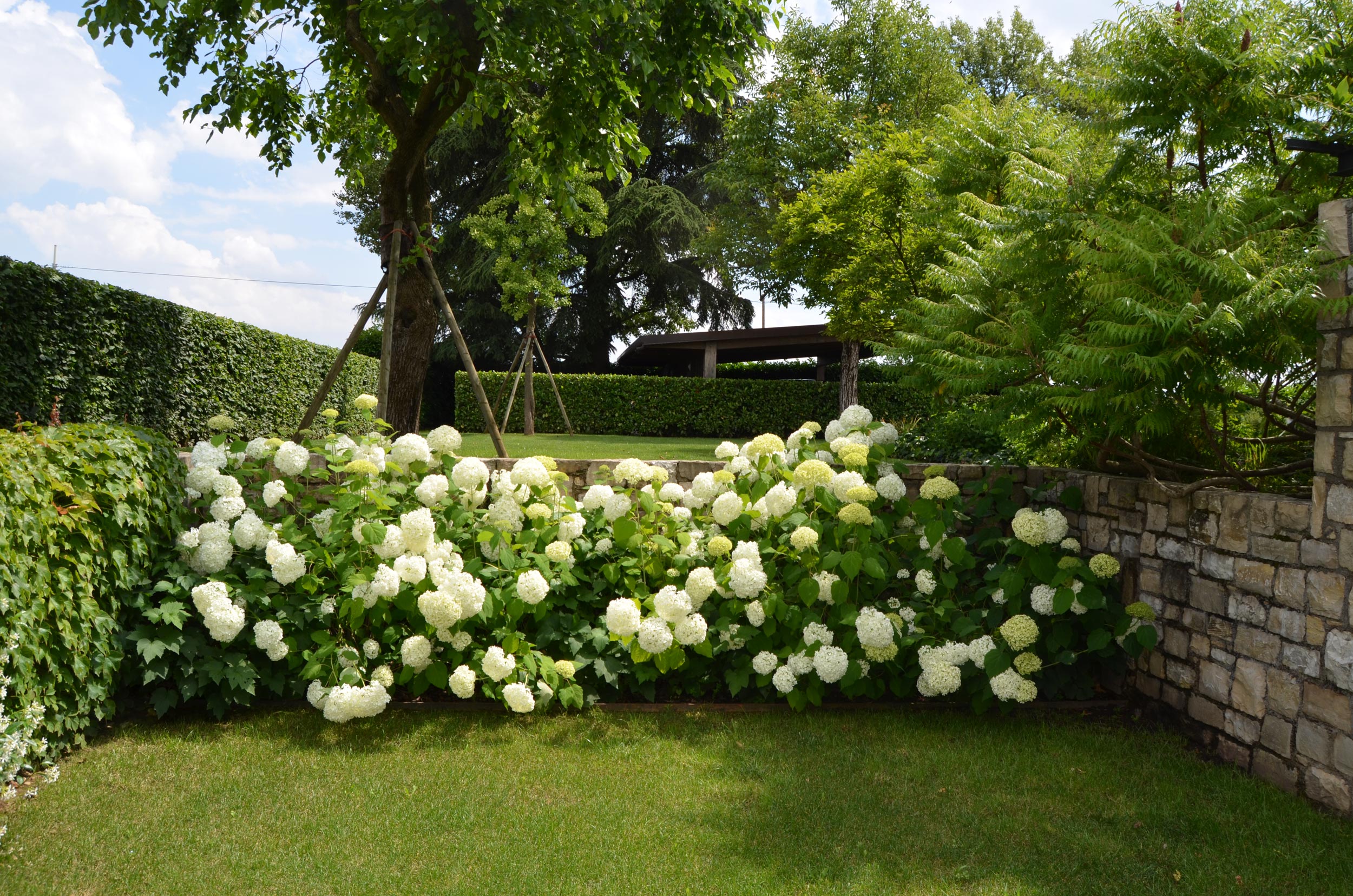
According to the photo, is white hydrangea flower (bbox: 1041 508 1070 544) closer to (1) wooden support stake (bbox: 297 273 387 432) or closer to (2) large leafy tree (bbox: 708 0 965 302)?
(1) wooden support stake (bbox: 297 273 387 432)

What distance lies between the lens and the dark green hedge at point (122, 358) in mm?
6602

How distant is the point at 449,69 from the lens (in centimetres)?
711

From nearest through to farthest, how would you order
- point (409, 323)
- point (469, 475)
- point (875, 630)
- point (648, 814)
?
point (648, 814)
point (875, 630)
point (469, 475)
point (409, 323)

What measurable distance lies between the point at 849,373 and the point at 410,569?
590 inches

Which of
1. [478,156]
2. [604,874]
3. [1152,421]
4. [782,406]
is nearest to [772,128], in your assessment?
[782,406]

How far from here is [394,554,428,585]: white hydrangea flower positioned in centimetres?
411

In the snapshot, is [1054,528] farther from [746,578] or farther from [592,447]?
[592,447]

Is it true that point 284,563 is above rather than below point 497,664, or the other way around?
above

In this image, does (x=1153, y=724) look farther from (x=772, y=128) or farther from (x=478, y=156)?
(x=478, y=156)

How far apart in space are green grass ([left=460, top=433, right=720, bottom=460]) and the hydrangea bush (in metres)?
6.63

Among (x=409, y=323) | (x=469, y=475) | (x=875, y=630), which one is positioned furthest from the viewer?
(x=409, y=323)

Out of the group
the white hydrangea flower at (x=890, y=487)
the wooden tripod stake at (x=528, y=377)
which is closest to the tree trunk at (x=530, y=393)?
the wooden tripod stake at (x=528, y=377)

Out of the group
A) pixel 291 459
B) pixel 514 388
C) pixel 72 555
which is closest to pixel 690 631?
pixel 291 459

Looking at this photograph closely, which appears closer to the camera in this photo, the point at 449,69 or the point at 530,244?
the point at 449,69
